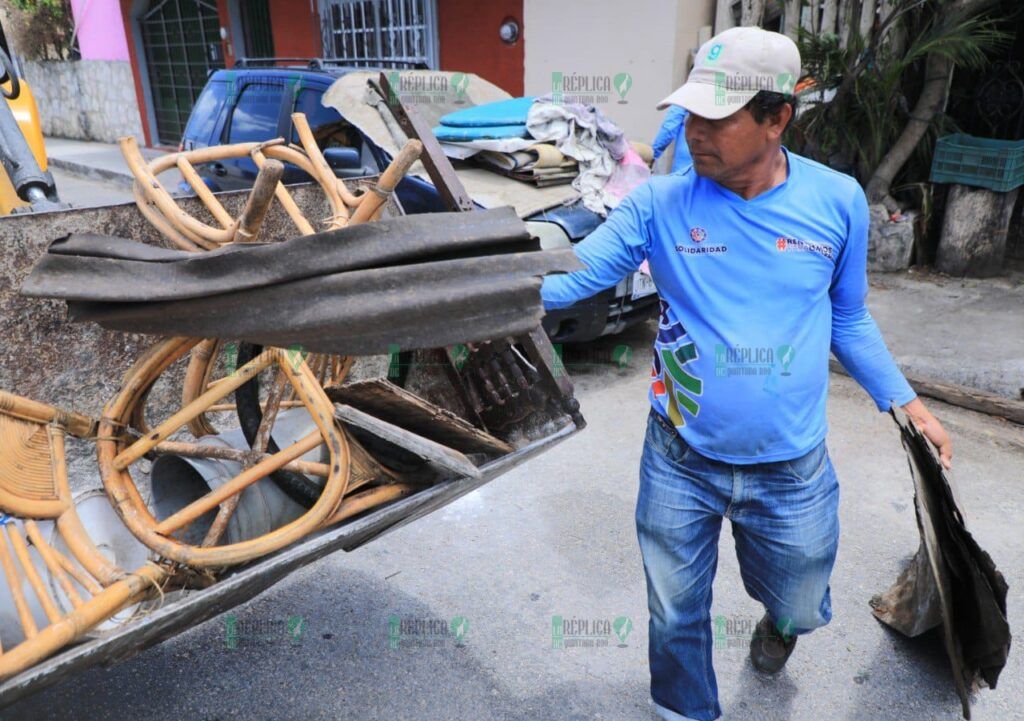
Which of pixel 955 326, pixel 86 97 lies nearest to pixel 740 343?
pixel 955 326

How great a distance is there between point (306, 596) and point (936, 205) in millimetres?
6458

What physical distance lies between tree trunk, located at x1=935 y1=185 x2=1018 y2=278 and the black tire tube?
20.7ft

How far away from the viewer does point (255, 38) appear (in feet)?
42.2

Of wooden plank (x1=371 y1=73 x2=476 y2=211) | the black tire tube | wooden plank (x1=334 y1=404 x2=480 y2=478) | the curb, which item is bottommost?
the curb

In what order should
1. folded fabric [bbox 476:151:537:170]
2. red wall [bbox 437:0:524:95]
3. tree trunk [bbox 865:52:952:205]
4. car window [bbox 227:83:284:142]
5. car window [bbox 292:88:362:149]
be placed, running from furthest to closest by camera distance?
red wall [bbox 437:0:524:95] < tree trunk [bbox 865:52:952:205] < car window [bbox 227:83:284:142] < car window [bbox 292:88:362:149] < folded fabric [bbox 476:151:537:170]

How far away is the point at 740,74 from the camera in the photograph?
1.76 m

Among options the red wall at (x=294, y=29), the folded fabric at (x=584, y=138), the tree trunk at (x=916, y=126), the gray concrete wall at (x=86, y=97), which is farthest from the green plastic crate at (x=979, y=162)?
the gray concrete wall at (x=86, y=97)

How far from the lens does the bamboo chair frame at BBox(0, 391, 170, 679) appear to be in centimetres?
157

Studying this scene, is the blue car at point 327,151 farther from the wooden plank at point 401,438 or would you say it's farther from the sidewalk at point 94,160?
the sidewalk at point 94,160

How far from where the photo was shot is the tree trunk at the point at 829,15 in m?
6.54

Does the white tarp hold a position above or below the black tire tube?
above

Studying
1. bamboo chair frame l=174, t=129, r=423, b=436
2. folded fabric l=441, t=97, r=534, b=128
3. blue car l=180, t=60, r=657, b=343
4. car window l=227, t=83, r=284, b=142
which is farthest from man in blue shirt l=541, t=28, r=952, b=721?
car window l=227, t=83, r=284, b=142

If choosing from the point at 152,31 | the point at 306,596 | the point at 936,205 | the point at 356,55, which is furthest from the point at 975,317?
the point at 152,31

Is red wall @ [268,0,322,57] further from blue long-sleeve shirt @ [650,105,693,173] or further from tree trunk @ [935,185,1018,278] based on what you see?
tree trunk @ [935,185,1018,278]
